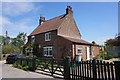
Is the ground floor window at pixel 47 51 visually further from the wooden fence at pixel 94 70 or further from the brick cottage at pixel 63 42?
the wooden fence at pixel 94 70

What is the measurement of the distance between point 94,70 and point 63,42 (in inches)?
827

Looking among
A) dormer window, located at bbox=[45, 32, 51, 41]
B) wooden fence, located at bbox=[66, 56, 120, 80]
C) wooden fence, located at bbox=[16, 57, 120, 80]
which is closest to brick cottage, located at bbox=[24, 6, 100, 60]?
dormer window, located at bbox=[45, 32, 51, 41]

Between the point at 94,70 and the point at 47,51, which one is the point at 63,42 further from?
the point at 94,70

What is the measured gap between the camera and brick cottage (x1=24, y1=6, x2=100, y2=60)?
101ft

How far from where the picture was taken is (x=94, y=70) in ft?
35.0

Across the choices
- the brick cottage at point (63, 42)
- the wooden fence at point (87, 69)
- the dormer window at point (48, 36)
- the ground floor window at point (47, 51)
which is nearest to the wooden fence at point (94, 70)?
the wooden fence at point (87, 69)

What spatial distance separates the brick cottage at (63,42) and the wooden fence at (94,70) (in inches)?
672

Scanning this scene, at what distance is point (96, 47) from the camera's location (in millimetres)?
37188

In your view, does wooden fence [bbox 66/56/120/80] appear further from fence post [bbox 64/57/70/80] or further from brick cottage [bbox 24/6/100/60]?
brick cottage [bbox 24/6/100/60]

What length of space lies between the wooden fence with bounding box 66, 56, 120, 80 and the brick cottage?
17.1 metres

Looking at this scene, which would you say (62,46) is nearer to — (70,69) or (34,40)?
(34,40)

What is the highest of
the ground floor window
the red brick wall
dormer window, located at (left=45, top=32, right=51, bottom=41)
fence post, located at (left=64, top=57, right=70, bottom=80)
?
the red brick wall

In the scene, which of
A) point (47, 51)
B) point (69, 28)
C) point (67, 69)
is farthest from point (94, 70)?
point (69, 28)

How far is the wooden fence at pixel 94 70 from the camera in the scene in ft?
31.2
